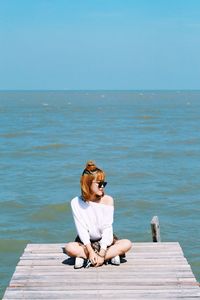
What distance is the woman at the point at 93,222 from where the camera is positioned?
8695 mm

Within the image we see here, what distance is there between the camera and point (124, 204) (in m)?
19.4

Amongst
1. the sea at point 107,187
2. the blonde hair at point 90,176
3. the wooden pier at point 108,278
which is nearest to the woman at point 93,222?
the blonde hair at point 90,176

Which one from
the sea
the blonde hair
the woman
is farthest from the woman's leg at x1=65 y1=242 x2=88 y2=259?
the sea

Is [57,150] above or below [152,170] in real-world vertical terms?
above

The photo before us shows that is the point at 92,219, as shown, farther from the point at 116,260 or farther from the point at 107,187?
the point at 107,187

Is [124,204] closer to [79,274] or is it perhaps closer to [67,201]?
[67,201]

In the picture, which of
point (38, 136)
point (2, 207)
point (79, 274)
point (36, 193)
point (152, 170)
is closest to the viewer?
point (79, 274)

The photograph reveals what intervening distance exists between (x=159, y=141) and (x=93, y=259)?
33.4 metres

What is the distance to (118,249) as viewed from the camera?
8.85 m

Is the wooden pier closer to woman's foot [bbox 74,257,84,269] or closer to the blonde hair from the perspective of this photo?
woman's foot [bbox 74,257,84,269]

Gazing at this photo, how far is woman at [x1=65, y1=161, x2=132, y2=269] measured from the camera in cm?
870

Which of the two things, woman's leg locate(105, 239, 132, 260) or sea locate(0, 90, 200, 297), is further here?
sea locate(0, 90, 200, 297)

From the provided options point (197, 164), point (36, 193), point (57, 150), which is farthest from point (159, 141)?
point (36, 193)

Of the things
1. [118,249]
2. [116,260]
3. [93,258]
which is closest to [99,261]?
[93,258]
